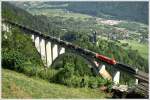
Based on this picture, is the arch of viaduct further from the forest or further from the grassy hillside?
the grassy hillside

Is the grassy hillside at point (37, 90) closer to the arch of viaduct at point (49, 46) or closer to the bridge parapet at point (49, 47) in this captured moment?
the bridge parapet at point (49, 47)

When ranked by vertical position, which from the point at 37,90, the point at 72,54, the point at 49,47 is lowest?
the point at 37,90

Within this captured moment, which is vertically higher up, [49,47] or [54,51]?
[49,47]

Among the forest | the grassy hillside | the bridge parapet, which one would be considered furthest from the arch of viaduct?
the grassy hillside

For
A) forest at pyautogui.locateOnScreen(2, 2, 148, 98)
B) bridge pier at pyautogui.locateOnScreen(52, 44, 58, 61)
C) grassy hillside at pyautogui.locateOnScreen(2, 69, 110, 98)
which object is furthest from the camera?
bridge pier at pyautogui.locateOnScreen(52, 44, 58, 61)

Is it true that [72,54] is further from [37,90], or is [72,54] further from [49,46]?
[37,90]

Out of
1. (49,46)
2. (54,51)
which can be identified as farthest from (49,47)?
(54,51)

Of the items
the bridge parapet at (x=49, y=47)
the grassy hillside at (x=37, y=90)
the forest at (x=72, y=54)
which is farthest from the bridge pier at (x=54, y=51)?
the grassy hillside at (x=37, y=90)

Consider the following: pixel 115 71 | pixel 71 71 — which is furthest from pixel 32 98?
pixel 115 71

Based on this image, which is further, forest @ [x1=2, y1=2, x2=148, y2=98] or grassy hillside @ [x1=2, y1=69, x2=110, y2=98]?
forest @ [x1=2, y1=2, x2=148, y2=98]
